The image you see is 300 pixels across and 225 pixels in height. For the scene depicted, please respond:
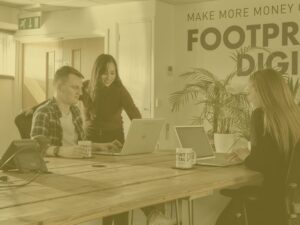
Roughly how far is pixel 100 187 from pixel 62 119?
4.34ft

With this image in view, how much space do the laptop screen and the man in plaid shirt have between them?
60 cm

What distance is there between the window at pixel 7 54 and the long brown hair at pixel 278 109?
5.56 metres

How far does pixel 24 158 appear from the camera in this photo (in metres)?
2.36

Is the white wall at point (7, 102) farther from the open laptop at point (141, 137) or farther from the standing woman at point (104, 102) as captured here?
the open laptop at point (141, 137)

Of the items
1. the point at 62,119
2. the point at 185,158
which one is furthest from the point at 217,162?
the point at 62,119

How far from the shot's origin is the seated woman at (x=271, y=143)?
8.36 feet

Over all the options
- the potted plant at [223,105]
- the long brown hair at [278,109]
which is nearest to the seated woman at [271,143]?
the long brown hair at [278,109]

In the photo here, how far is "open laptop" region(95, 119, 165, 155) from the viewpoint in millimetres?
3115

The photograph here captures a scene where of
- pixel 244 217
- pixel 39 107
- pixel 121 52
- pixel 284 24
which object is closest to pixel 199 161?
pixel 244 217

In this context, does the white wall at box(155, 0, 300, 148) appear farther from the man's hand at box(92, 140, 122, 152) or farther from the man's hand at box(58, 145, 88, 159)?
the man's hand at box(58, 145, 88, 159)

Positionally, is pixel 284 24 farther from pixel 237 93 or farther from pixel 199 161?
pixel 199 161

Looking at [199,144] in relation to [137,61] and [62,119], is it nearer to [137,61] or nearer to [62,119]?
[62,119]

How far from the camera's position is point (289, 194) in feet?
8.20

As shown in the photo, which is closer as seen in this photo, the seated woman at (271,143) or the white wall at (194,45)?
the seated woman at (271,143)
